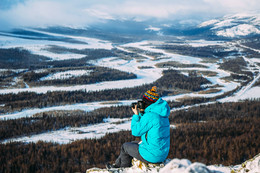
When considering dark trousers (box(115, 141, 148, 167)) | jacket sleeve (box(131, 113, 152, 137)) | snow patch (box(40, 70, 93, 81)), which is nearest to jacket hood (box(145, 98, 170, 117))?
jacket sleeve (box(131, 113, 152, 137))

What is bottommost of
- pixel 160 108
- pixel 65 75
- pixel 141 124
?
pixel 65 75

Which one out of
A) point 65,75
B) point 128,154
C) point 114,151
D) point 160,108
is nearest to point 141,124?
point 160,108

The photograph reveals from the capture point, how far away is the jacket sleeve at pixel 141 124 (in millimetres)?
5121

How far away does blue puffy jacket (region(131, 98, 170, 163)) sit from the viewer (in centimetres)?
510

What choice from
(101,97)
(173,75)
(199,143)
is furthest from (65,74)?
(199,143)

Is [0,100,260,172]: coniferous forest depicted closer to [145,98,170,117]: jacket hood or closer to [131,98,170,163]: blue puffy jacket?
[131,98,170,163]: blue puffy jacket

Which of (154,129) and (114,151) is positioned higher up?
(154,129)

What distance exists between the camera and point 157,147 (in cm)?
532

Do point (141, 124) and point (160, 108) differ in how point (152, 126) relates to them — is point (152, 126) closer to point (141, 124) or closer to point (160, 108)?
point (141, 124)

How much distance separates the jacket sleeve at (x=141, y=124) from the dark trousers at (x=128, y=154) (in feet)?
2.82

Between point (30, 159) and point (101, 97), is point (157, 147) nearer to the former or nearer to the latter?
point (30, 159)

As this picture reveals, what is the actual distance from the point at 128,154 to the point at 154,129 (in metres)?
1.61

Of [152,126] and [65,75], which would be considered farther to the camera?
[65,75]

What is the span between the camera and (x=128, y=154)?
20.6 feet
